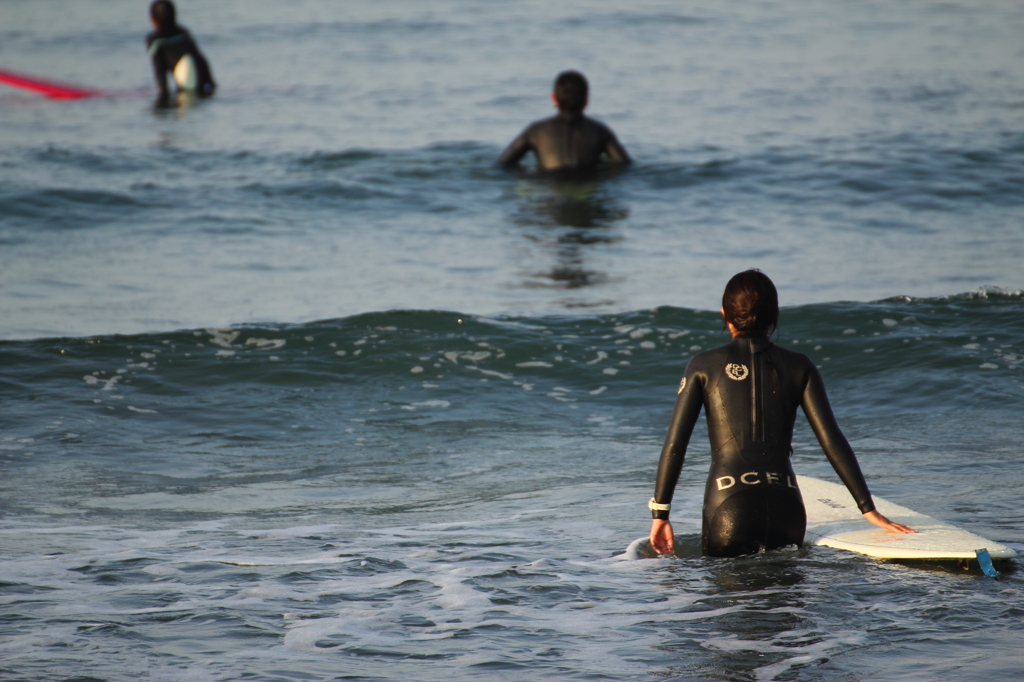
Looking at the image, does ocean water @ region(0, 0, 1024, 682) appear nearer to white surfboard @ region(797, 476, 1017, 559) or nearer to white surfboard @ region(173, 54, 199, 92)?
white surfboard @ region(797, 476, 1017, 559)

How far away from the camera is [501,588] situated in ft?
14.3

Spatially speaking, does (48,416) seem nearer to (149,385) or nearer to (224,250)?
(149,385)

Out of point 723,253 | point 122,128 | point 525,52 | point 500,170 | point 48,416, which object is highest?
point 525,52

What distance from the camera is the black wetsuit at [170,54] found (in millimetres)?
17578

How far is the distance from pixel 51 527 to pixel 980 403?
559 cm

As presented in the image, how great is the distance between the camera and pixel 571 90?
12344 millimetres

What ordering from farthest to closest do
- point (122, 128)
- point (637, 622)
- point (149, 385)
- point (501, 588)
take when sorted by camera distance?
point (122, 128) < point (149, 385) < point (501, 588) < point (637, 622)

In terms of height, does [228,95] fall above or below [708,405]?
above

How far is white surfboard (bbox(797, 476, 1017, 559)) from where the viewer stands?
171 inches

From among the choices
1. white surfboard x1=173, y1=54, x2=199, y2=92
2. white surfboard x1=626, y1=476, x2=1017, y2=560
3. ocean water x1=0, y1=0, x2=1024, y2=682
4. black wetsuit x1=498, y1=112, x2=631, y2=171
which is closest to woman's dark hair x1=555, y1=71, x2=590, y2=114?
black wetsuit x1=498, y1=112, x2=631, y2=171

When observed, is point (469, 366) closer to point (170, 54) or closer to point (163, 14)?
point (163, 14)

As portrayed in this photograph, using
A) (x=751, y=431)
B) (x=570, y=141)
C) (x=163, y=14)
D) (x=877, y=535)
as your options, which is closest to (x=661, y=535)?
(x=751, y=431)

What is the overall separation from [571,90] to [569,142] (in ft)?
2.30

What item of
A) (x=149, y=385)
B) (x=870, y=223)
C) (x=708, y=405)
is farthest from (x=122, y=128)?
(x=708, y=405)
